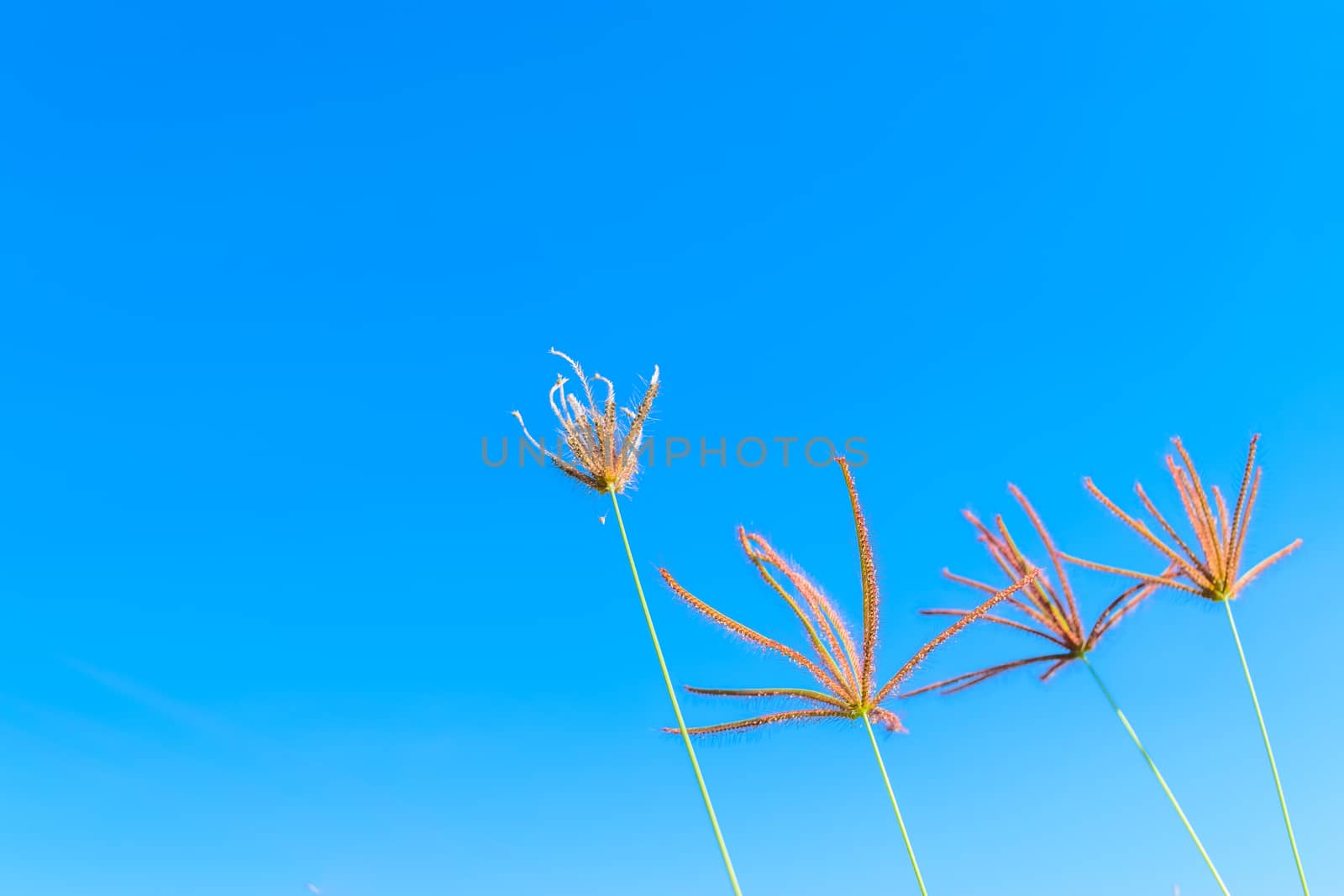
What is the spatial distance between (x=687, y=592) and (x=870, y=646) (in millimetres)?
1172

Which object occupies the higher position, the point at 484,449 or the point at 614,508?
the point at 484,449

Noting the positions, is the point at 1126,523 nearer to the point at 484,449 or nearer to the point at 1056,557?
the point at 1056,557

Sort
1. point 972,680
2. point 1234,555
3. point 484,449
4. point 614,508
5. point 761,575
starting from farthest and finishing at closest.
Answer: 1. point 972,680
2. point 1234,555
3. point 484,449
4. point 761,575
5. point 614,508

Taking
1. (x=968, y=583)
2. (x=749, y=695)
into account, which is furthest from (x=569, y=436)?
(x=968, y=583)

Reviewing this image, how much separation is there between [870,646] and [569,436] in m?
2.36

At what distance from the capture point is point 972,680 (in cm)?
869

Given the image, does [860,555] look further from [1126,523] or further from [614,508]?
[1126,523]

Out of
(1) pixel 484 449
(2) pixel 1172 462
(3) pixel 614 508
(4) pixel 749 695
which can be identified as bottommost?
(4) pixel 749 695

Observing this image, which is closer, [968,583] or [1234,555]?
[1234,555]

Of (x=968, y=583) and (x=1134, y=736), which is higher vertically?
(x=968, y=583)

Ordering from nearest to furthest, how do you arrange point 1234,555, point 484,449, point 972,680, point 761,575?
1. point 761,575
2. point 484,449
3. point 1234,555
4. point 972,680

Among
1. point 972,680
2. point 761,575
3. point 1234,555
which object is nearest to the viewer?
point 761,575

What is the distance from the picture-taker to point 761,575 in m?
5.68

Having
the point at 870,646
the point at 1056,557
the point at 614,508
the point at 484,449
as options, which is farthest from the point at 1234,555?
the point at 484,449
